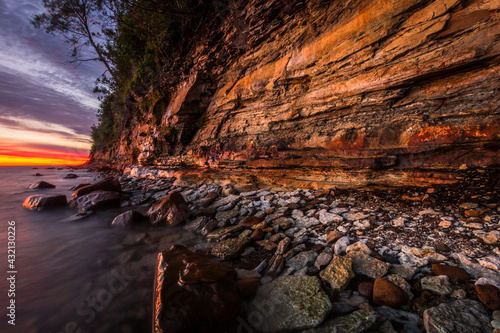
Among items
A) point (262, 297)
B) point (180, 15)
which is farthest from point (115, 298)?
point (180, 15)

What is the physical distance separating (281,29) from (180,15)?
603cm

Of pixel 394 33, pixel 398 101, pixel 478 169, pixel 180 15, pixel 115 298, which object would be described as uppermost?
pixel 180 15

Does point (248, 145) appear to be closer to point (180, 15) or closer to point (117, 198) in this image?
point (117, 198)

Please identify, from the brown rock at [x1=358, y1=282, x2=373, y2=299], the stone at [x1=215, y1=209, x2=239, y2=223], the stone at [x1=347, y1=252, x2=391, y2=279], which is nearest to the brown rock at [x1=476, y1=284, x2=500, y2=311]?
the stone at [x1=347, y1=252, x2=391, y2=279]

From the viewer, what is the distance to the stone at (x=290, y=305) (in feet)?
5.28

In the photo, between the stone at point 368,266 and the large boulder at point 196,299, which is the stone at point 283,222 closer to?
the stone at point 368,266

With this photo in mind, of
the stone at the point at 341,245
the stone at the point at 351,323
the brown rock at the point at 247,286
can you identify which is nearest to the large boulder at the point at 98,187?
the brown rock at the point at 247,286

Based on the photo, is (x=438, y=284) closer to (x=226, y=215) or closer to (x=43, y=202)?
(x=226, y=215)

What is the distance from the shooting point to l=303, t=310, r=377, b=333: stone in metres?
1.44

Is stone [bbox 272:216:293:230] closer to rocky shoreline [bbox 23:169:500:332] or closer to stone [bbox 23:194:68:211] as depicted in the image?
rocky shoreline [bbox 23:169:500:332]

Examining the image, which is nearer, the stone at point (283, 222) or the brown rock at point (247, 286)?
the brown rock at point (247, 286)

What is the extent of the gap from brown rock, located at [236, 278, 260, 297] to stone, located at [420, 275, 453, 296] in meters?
1.59

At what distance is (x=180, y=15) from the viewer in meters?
8.98

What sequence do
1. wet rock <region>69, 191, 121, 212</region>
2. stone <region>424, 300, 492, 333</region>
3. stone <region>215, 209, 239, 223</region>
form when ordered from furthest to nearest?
1. wet rock <region>69, 191, 121, 212</region>
2. stone <region>215, 209, 239, 223</region>
3. stone <region>424, 300, 492, 333</region>
